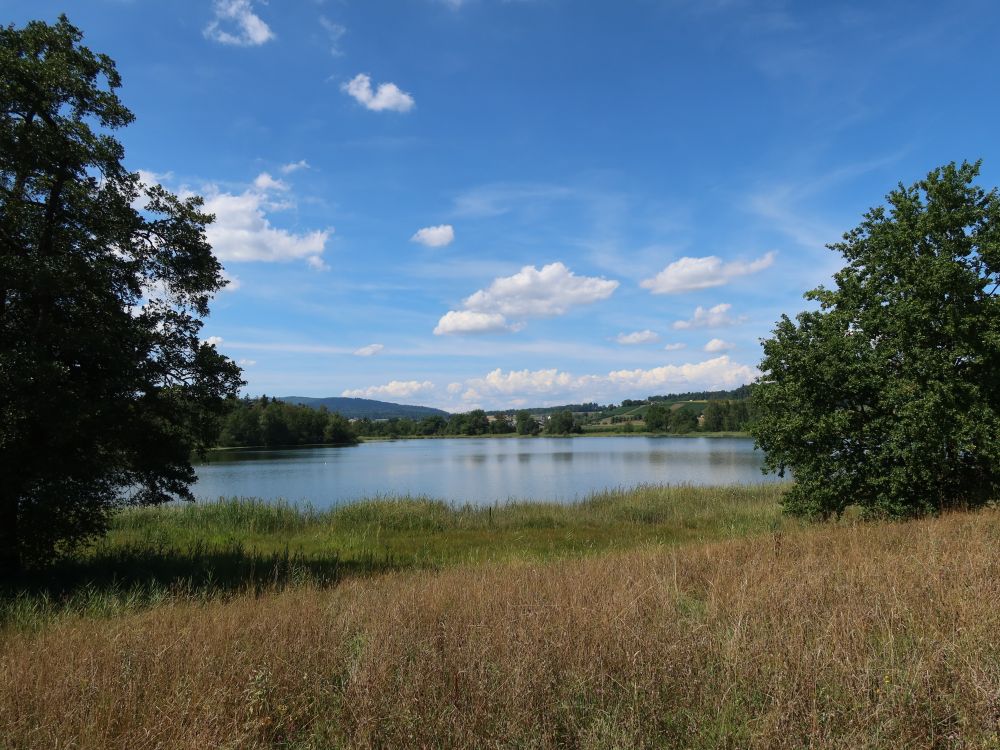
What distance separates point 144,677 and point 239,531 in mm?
14828

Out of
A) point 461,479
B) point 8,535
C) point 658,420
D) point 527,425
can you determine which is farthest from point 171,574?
point 527,425

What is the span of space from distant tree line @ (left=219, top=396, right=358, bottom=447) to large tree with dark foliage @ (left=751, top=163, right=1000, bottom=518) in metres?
83.5

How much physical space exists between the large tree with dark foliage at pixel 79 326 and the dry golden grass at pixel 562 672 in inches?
165

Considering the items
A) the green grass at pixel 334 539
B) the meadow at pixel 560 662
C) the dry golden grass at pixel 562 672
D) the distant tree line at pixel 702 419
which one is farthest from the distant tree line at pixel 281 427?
the dry golden grass at pixel 562 672

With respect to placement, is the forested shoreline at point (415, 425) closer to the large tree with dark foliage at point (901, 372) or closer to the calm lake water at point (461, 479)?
the calm lake water at point (461, 479)

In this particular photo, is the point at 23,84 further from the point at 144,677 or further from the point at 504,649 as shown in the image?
the point at 504,649

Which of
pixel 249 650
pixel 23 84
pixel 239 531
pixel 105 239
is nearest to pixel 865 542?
pixel 249 650

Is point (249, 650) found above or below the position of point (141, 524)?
above

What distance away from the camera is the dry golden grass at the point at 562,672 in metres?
2.92

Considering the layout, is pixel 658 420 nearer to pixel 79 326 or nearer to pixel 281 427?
pixel 281 427

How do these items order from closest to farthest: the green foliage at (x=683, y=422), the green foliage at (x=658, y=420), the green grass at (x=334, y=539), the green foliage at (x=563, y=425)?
the green grass at (x=334, y=539)
the green foliage at (x=683, y=422)
the green foliage at (x=658, y=420)
the green foliage at (x=563, y=425)

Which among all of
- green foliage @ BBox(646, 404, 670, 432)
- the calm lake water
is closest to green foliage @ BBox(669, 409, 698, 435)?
green foliage @ BBox(646, 404, 670, 432)

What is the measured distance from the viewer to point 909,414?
11.4 m

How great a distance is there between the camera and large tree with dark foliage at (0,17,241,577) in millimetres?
8523
